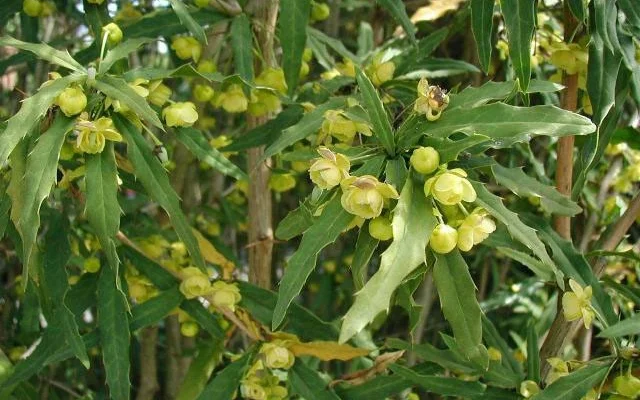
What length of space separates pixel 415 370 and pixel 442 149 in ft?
1.97

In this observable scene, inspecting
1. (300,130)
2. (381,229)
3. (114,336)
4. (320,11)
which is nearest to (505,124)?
(381,229)

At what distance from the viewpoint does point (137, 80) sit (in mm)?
1296

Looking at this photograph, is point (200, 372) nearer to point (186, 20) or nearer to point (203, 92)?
point (203, 92)

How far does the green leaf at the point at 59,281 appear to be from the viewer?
1.38 meters

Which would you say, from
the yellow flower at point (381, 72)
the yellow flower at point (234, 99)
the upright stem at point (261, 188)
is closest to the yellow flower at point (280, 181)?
the upright stem at point (261, 188)

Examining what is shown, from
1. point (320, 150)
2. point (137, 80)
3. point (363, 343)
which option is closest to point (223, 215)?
point (363, 343)

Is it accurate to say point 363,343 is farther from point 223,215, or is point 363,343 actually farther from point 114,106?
point 114,106

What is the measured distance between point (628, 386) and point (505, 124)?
448mm

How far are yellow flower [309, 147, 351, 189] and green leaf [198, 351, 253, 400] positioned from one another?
579mm

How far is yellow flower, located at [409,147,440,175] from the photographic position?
1052mm

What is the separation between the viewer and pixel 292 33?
4.77ft

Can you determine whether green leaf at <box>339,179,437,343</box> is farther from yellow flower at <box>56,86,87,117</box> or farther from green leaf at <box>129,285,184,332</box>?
green leaf at <box>129,285,184,332</box>

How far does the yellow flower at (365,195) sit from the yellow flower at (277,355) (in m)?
0.52

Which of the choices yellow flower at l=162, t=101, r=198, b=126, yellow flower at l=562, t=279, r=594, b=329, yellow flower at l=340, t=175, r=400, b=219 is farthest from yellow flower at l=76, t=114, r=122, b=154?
yellow flower at l=562, t=279, r=594, b=329
